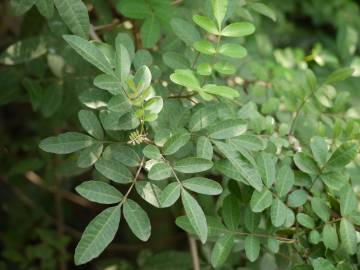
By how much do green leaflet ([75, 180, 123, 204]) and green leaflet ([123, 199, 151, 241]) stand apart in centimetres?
3

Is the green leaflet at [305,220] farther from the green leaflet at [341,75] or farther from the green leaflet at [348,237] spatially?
the green leaflet at [341,75]

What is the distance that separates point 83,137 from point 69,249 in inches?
60.5

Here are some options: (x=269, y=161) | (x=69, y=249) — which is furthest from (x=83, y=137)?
(x=69, y=249)

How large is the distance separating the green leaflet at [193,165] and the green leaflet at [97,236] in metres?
0.15

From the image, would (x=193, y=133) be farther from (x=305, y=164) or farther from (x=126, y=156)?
(x=305, y=164)

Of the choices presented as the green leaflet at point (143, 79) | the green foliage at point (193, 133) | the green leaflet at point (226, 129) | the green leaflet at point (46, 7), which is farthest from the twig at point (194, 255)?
the green leaflet at point (46, 7)

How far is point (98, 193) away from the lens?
1.02 meters

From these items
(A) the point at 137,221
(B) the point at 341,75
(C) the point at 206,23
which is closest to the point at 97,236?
(A) the point at 137,221

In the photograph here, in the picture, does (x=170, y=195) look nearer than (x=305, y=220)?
Yes

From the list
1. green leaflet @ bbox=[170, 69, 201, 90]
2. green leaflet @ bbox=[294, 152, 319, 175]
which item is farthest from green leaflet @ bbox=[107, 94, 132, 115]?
green leaflet @ bbox=[294, 152, 319, 175]

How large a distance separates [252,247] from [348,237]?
0.20m

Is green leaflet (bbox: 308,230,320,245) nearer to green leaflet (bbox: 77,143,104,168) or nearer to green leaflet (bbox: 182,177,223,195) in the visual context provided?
green leaflet (bbox: 182,177,223,195)

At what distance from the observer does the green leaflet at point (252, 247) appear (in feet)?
3.69

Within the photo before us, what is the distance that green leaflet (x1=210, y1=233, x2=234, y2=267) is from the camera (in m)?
1.11
